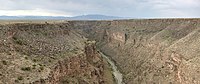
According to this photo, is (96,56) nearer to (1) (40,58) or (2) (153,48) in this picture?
(2) (153,48)

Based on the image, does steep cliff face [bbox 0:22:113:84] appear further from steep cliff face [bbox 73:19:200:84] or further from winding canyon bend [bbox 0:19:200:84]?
steep cliff face [bbox 73:19:200:84]

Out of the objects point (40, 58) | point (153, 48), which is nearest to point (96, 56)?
point (153, 48)

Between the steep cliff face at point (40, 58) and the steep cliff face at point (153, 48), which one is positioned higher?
the steep cliff face at point (40, 58)

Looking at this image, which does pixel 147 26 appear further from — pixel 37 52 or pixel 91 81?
pixel 37 52

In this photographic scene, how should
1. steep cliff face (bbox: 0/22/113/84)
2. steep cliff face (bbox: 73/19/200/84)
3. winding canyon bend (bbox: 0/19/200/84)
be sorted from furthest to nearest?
steep cliff face (bbox: 73/19/200/84) → winding canyon bend (bbox: 0/19/200/84) → steep cliff face (bbox: 0/22/113/84)

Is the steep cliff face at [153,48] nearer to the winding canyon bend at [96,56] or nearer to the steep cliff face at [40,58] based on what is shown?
the winding canyon bend at [96,56]

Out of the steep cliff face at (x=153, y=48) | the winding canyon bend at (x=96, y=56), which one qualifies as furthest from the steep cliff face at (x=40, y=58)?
the steep cliff face at (x=153, y=48)

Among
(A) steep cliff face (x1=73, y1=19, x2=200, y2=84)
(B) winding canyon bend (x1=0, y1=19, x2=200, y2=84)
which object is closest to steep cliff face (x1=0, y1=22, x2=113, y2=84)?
(B) winding canyon bend (x1=0, y1=19, x2=200, y2=84)
